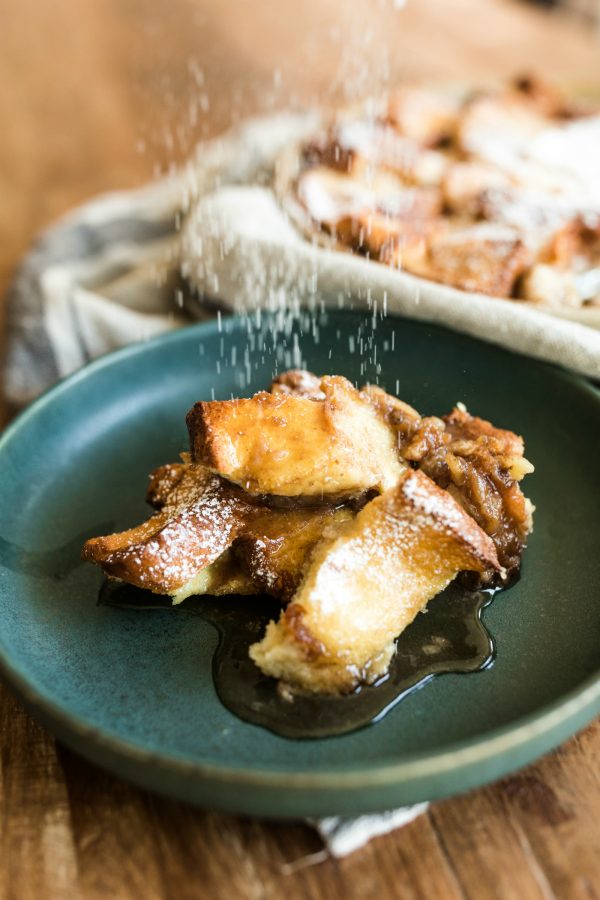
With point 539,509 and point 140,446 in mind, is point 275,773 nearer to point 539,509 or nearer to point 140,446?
point 539,509

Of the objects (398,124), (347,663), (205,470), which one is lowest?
(347,663)

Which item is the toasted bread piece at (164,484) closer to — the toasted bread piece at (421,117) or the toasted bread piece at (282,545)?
the toasted bread piece at (282,545)

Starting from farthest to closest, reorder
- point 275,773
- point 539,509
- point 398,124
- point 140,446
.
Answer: point 398,124
point 140,446
point 539,509
point 275,773

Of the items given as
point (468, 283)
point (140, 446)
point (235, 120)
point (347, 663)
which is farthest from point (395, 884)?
point (235, 120)

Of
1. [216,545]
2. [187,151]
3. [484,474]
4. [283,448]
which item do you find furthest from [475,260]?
[187,151]

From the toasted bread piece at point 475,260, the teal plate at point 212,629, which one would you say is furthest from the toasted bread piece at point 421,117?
the teal plate at point 212,629

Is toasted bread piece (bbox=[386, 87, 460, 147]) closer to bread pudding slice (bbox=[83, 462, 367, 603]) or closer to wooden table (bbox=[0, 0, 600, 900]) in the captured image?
wooden table (bbox=[0, 0, 600, 900])

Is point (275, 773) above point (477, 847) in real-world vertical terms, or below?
above

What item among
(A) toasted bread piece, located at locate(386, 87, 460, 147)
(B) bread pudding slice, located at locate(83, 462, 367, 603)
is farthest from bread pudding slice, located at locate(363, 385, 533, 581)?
(A) toasted bread piece, located at locate(386, 87, 460, 147)
